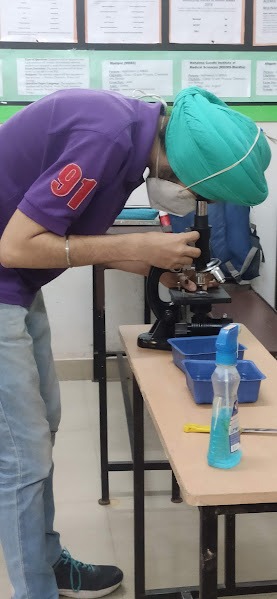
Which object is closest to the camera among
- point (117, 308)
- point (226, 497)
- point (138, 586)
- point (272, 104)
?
point (226, 497)

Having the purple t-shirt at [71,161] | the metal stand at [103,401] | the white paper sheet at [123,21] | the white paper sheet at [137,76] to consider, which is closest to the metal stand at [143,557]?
the metal stand at [103,401]

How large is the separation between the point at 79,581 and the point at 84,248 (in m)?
0.97

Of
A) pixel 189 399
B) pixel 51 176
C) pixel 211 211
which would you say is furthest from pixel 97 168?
pixel 211 211

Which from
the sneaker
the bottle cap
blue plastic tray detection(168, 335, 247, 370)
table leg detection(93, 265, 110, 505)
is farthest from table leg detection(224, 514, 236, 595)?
the bottle cap

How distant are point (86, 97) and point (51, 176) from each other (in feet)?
0.62

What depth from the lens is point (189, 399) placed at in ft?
4.46

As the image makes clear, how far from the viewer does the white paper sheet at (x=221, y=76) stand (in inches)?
124

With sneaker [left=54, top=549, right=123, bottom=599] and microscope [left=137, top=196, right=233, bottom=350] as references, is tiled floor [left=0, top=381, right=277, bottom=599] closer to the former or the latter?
sneaker [left=54, top=549, right=123, bottom=599]

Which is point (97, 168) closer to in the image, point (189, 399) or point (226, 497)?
point (189, 399)

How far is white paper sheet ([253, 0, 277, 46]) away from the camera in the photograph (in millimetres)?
3121

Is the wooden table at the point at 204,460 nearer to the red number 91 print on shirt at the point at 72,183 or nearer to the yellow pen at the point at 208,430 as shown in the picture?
the yellow pen at the point at 208,430

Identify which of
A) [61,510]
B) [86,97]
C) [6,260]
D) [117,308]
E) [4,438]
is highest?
[86,97]

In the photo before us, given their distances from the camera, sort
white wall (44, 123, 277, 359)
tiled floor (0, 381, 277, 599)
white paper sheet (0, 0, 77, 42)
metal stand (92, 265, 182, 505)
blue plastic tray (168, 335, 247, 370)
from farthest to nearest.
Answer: white wall (44, 123, 277, 359) < white paper sheet (0, 0, 77, 42) < metal stand (92, 265, 182, 505) < tiled floor (0, 381, 277, 599) < blue plastic tray (168, 335, 247, 370)

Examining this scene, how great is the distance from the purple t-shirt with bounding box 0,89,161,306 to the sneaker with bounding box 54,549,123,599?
794 mm
